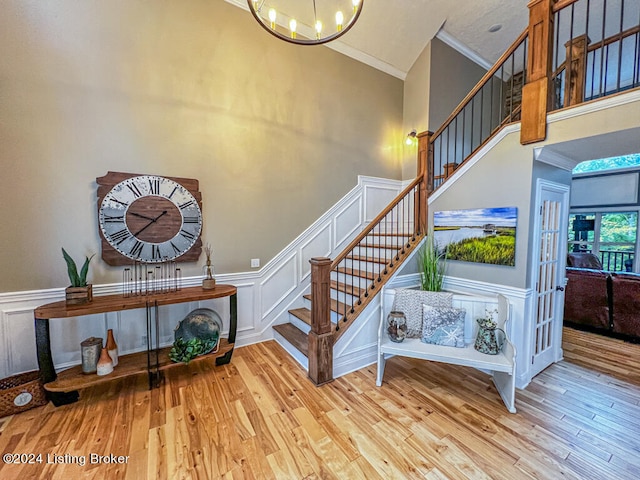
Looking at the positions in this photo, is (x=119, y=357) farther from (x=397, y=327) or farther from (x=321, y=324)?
(x=397, y=327)

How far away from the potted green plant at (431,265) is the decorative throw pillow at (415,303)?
11.6 inches

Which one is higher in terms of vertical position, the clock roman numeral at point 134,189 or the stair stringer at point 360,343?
the clock roman numeral at point 134,189

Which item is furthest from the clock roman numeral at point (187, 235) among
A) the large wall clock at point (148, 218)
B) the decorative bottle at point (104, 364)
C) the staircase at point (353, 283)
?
the staircase at point (353, 283)

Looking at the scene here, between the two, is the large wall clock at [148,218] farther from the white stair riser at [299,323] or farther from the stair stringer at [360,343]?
the stair stringer at [360,343]

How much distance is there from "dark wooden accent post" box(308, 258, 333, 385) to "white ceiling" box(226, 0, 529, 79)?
141 inches

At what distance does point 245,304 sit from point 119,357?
53.7 inches

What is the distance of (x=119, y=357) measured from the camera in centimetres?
277

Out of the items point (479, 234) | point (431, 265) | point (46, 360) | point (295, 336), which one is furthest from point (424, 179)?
point (46, 360)

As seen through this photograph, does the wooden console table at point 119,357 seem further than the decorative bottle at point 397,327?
No

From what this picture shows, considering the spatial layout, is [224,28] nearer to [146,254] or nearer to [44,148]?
[44,148]

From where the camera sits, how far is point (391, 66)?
15.4 ft

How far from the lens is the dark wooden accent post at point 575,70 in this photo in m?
2.60

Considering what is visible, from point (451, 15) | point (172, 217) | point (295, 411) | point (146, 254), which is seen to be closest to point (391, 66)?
point (451, 15)

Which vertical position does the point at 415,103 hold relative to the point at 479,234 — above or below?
above
